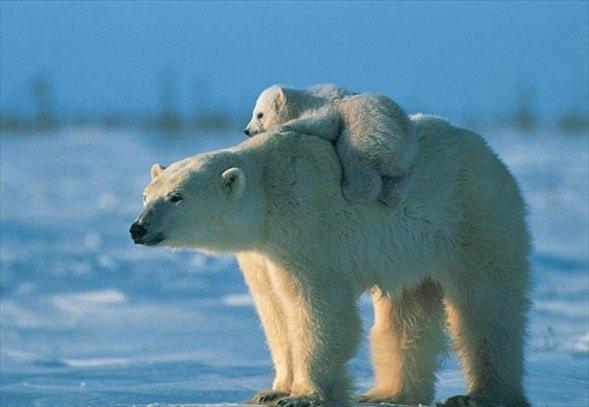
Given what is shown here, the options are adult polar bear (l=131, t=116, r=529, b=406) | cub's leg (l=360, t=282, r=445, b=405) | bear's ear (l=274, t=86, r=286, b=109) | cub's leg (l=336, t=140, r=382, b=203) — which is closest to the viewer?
adult polar bear (l=131, t=116, r=529, b=406)

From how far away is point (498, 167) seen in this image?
690cm

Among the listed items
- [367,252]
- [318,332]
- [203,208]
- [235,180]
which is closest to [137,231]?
[203,208]

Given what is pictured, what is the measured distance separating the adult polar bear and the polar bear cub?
0.08 m

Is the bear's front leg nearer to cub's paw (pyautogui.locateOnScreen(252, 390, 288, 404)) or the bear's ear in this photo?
cub's paw (pyautogui.locateOnScreen(252, 390, 288, 404))

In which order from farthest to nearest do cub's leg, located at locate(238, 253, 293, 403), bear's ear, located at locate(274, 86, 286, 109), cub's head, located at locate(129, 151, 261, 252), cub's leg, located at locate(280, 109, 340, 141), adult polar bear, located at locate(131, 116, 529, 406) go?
bear's ear, located at locate(274, 86, 286, 109) → cub's leg, located at locate(238, 253, 293, 403) → cub's leg, located at locate(280, 109, 340, 141) → adult polar bear, located at locate(131, 116, 529, 406) → cub's head, located at locate(129, 151, 261, 252)

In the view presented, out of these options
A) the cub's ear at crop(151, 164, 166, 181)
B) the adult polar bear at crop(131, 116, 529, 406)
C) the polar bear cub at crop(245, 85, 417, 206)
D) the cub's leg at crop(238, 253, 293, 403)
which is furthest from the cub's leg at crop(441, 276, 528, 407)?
the cub's ear at crop(151, 164, 166, 181)

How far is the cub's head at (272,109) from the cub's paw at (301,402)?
1514 mm

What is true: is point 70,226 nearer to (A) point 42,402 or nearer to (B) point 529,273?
(A) point 42,402

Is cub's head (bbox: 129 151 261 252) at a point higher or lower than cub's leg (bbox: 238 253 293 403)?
higher

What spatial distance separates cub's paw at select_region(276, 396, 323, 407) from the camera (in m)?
5.96

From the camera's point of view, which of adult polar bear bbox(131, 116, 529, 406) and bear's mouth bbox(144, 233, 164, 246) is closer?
bear's mouth bbox(144, 233, 164, 246)

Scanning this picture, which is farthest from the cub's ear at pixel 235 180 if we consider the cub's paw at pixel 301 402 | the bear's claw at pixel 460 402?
the bear's claw at pixel 460 402

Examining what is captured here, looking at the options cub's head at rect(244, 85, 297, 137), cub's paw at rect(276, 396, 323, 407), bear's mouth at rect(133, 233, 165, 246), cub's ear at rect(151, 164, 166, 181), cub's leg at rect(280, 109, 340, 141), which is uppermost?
cub's head at rect(244, 85, 297, 137)

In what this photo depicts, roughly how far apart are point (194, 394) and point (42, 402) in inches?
47.4
